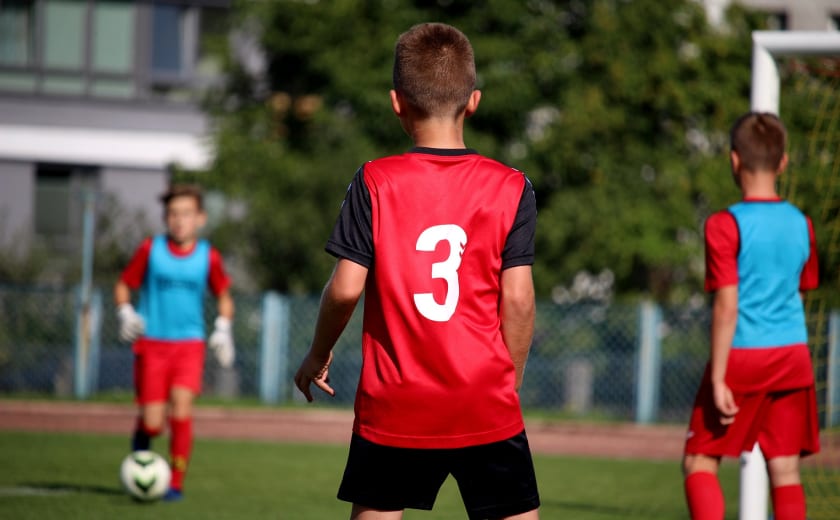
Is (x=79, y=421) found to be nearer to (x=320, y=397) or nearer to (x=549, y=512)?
(x=320, y=397)

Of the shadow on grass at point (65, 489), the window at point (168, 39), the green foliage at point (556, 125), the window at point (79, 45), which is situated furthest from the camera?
the window at point (168, 39)

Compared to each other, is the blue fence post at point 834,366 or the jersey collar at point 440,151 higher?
the jersey collar at point 440,151

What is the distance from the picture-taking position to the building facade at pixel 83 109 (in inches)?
1049

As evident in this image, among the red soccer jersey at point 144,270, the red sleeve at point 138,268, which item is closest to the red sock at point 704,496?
the red soccer jersey at point 144,270

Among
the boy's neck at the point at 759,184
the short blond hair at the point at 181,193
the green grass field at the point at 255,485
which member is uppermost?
the boy's neck at the point at 759,184

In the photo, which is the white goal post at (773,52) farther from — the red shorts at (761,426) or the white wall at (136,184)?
the white wall at (136,184)

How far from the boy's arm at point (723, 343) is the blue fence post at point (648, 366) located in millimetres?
11586

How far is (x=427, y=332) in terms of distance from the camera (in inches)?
130

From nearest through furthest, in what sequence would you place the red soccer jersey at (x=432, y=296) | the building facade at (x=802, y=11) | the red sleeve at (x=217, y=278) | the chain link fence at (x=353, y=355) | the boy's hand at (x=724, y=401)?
the red soccer jersey at (x=432, y=296) → the boy's hand at (x=724, y=401) → the red sleeve at (x=217, y=278) → the chain link fence at (x=353, y=355) → the building facade at (x=802, y=11)

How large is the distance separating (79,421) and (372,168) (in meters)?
12.1

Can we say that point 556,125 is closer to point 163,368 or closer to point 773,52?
point 163,368

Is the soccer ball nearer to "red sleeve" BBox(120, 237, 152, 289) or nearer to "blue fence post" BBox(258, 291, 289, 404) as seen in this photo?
"red sleeve" BBox(120, 237, 152, 289)

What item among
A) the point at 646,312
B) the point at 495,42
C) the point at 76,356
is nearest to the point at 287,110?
the point at 495,42

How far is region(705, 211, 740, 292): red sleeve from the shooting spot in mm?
4742
